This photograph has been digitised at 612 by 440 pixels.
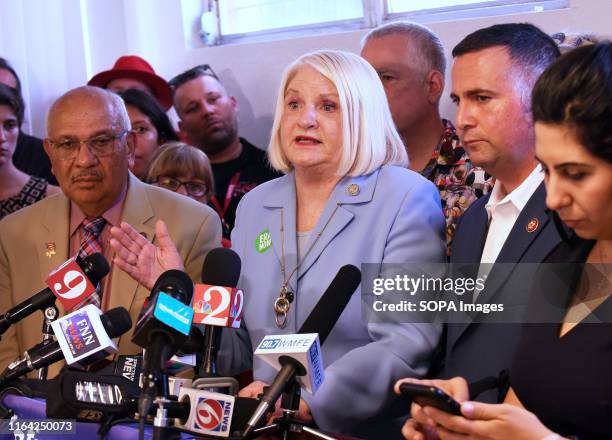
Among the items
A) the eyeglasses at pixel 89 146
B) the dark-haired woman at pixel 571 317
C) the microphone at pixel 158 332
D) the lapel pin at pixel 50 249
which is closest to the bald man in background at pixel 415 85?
the eyeglasses at pixel 89 146

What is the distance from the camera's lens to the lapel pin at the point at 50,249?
3342 millimetres

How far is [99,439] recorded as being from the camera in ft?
6.48

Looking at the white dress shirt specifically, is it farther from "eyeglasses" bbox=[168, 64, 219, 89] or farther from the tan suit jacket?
"eyeglasses" bbox=[168, 64, 219, 89]

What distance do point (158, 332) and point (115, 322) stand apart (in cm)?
35

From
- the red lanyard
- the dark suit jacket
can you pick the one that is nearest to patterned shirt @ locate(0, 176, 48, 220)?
the red lanyard

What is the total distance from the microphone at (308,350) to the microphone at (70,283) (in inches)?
22.2

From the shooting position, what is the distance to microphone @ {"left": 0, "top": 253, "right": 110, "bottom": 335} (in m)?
2.21

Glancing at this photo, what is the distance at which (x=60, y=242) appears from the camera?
3367mm

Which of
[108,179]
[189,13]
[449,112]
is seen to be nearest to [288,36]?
[189,13]

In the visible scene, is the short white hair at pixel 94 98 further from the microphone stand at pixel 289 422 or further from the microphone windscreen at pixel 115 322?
the microphone stand at pixel 289 422

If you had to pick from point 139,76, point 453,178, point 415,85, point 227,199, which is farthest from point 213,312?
point 139,76

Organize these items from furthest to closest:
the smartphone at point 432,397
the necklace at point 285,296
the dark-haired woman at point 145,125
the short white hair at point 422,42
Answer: the dark-haired woman at point 145,125 < the short white hair at point 422,42 < the necklace at point 285,296 < the smartphone at point 432,397

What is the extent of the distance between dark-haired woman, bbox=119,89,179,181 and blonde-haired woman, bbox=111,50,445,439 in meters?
1.84

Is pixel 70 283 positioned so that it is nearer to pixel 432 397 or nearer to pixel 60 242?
pixel 432 397
